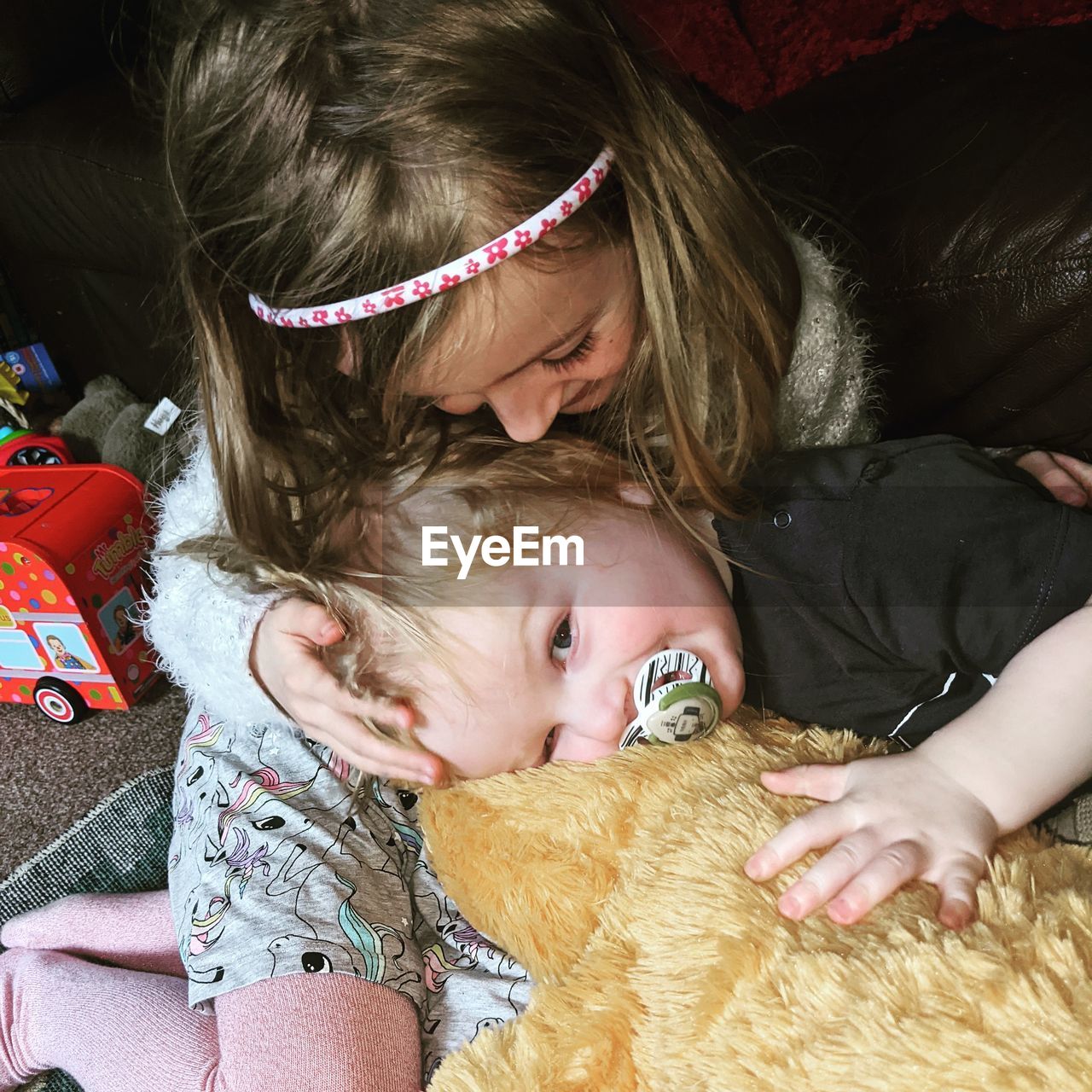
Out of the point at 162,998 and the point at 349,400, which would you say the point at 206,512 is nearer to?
→ the point at 349,400

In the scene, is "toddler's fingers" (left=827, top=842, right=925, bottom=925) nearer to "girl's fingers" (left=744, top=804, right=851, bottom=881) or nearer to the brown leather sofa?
"girl's fingers" (left=744, top=804, right=851, bottom=881)

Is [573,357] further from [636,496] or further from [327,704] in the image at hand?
[327,704]

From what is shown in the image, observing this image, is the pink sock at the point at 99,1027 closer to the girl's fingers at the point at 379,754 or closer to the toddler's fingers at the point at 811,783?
the girl's fingers at the point at 379,754

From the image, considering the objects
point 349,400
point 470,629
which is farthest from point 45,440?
point 470,629

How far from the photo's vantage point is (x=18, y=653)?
3.91 ft

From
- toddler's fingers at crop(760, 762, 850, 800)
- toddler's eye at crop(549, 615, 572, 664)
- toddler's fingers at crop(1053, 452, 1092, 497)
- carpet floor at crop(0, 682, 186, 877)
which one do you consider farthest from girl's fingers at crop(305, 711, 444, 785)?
toddler's fingers at crop(1053, 452, 1092, 497)

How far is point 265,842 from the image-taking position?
0.85 m

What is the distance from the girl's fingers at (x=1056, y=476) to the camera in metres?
0.85

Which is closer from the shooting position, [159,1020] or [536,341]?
[536,341]

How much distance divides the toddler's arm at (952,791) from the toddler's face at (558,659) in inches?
5.6

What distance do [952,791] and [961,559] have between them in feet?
0.67

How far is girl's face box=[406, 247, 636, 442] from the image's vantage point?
2.23 feet

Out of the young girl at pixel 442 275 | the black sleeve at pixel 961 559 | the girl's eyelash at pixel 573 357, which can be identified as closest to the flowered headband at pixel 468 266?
the young girl at pixel 442 275

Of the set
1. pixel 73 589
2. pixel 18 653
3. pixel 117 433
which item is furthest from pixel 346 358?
pixel 117 433
